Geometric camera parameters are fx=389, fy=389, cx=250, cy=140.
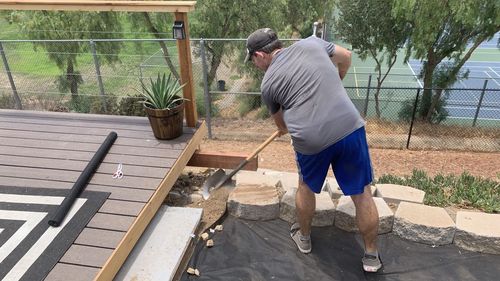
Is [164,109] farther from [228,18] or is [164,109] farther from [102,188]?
[228,18]

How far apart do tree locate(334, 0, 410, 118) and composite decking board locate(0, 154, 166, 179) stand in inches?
278

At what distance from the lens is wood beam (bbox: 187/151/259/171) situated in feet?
11.2

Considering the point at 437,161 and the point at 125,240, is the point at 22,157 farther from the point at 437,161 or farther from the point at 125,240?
the point at 437,161

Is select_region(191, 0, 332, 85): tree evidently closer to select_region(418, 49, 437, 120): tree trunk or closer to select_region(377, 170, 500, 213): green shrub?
select_region(418, 49, 437, 120): tree trunk

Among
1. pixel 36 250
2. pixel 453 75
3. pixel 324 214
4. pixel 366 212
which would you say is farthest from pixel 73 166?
pixel 453 75

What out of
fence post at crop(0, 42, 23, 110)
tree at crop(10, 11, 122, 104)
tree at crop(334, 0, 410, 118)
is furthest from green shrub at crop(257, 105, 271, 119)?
fence post at crop(0, 42, 23, 110)

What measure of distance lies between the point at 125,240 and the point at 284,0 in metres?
8.63

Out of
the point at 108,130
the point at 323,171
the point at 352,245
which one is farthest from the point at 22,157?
the point at 352,245

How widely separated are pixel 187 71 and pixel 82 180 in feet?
4.08

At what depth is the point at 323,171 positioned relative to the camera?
A: 7.48ft

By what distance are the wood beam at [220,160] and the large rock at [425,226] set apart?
1.29 meters

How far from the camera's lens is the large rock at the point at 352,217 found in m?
2.66

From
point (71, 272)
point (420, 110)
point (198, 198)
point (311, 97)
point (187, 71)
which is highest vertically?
point (311, 97)

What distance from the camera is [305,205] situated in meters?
2.48
